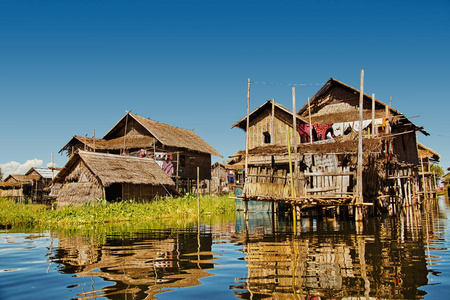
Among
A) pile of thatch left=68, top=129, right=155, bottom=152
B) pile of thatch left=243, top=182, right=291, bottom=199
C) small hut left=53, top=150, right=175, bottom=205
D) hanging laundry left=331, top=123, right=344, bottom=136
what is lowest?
pile of thatch left=243, top=182, right=291, bottom=199

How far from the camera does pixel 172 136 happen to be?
3288cm

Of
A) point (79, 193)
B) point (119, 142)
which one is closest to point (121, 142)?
point (119, 142)

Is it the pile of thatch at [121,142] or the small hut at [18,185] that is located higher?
the pile of thatch at [121,142]

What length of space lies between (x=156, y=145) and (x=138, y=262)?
23888 mm

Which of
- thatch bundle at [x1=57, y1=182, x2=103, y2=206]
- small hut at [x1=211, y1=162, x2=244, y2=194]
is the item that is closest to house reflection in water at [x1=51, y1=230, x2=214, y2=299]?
thatch bundle at [x1=57, y1=182, x2=103, y2=206]

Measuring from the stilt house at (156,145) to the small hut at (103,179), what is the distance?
172 inches

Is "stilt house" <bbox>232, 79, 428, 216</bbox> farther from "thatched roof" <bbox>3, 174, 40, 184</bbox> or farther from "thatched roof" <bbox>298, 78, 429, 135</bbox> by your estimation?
"thatched roof" <bbox>3, 174, 40, 184</bbox>

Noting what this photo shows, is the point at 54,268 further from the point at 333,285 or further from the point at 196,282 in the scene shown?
the point at 333,285

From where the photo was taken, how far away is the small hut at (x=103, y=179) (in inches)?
844

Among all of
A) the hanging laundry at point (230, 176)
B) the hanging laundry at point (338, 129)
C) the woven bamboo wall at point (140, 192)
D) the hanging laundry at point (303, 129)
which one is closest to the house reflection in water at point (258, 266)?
the hanging laundry at point (338, 129)

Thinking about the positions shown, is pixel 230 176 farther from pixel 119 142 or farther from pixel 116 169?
pixel 116 169

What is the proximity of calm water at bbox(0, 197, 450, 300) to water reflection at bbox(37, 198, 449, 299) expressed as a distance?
0.05 feet

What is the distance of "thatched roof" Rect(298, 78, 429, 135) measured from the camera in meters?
22.8

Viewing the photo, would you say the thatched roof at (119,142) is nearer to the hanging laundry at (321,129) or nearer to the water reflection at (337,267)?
the hanging laundry at (321,129)
